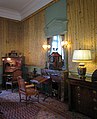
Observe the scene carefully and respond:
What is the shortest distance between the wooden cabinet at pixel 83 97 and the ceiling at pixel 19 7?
351cm

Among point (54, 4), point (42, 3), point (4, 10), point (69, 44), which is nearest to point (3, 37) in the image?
point (4, 10)

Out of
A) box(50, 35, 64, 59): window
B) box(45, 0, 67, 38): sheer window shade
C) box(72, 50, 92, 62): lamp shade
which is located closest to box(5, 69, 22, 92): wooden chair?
box(50, 35, 64, 59): window

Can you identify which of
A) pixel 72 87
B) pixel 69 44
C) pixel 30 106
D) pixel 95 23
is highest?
pixel 95 23

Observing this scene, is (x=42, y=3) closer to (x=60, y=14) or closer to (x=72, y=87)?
(x=60, y=14)

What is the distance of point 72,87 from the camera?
371 centimetres

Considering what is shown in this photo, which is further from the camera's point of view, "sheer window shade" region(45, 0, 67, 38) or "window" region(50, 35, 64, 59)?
"window" region(50, 35, 64, 59)

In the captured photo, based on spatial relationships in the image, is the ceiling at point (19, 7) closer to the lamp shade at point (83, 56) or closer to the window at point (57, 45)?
the window at point (57, 45)

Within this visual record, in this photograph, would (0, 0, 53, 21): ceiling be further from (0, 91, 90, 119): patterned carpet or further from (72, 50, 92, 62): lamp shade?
(0, 91, 90, 119): patterned carpet

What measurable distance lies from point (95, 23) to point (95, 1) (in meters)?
0.59

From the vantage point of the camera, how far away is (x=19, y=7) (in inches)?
267

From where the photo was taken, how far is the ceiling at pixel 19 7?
6062 mm

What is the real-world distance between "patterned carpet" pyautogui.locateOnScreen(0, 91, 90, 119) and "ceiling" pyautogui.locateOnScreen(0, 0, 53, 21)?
377cm

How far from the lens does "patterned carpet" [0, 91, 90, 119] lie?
341 cm

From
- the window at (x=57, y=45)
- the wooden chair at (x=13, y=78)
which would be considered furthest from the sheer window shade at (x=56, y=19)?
the wooden chair at (x=13, y=78)
